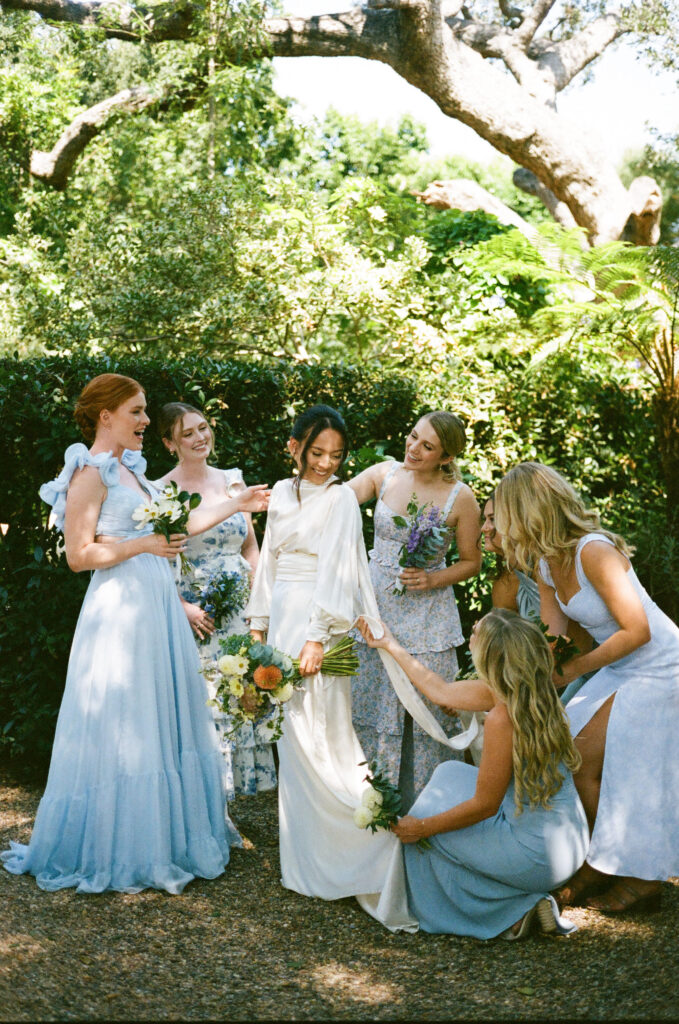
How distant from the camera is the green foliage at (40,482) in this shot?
207 inches

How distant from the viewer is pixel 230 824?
4.62 m

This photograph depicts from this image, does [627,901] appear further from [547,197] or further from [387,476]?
[547,197]

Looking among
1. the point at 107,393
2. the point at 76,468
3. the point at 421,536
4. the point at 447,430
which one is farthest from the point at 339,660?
the point at 107,393

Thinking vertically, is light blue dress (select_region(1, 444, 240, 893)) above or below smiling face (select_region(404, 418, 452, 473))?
below

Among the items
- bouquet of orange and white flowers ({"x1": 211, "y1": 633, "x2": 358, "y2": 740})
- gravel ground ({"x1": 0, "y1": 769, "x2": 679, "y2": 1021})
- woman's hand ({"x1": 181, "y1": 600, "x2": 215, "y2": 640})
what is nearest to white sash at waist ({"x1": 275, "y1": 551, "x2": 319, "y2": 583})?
bouquet of orange and white flowers ({"x1": 211, "y1": 633, "x2": 358, "y2": 740})

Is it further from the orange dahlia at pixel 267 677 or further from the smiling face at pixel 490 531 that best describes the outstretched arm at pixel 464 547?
the orange dahlia at pixel 267 677

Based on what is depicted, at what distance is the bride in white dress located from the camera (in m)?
3.88

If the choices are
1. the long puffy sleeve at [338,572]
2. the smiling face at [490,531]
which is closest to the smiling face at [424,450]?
the smiling face at [490,531]

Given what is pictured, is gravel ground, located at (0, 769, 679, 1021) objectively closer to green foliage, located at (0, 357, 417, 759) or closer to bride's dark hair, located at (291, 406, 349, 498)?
green foliage, located at (0, 357, 417, 759)

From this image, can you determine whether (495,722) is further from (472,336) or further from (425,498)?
(472,336)

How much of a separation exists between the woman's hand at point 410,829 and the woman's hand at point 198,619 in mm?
1557

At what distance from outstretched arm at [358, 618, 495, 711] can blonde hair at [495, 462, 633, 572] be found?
0.53 m

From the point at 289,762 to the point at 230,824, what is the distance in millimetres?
812

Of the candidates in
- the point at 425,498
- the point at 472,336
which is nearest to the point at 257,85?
the point at 472,336
